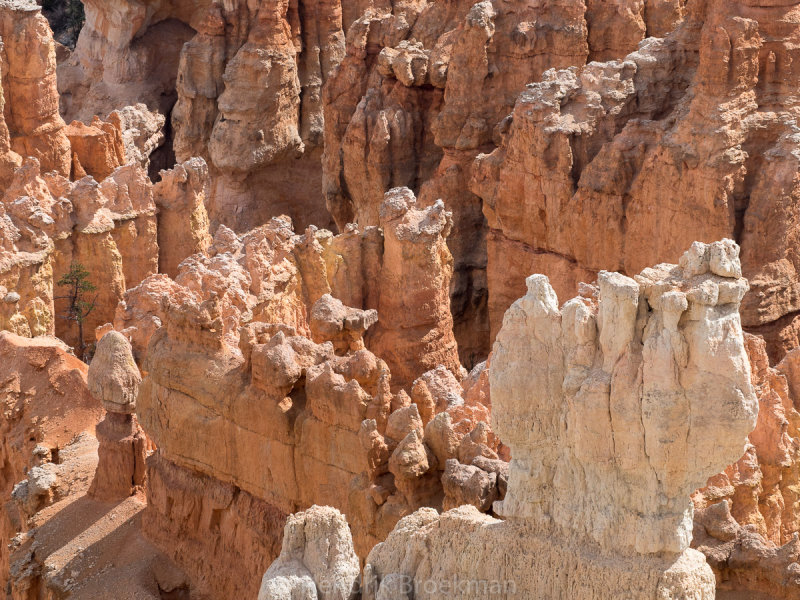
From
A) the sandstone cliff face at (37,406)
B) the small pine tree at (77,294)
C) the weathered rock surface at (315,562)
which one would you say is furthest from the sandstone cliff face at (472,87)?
the weathered rock surface at (315,562)

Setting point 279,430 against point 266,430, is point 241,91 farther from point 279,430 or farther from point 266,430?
point 279,430

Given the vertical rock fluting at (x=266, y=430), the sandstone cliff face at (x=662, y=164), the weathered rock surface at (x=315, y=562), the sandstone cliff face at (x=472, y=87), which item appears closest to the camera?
the weathered rock surface at (x=315, y=562)

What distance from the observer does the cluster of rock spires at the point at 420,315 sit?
26.3 ft

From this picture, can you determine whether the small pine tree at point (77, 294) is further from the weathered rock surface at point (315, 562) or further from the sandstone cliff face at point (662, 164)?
the weathered rock surface at point (315, 562)

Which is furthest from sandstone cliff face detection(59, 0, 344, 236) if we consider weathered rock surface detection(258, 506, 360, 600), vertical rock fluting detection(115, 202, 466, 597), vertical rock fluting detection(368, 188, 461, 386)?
weathered rock surface detection(258, 506, 360, 600)

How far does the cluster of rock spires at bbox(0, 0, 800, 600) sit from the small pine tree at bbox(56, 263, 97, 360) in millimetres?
300

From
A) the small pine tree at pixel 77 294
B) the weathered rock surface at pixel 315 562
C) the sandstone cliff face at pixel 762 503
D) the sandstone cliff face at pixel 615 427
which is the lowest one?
the small pine tree at pixel 77 294

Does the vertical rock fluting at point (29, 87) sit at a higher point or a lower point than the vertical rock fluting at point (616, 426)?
lower

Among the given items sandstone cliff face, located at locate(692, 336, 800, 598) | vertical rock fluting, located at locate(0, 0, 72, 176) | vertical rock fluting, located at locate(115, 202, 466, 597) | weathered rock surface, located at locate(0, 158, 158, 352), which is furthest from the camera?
vertical rock fluting, located at locate(0, 0, 72, 176)

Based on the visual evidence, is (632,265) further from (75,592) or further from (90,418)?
(75,592)

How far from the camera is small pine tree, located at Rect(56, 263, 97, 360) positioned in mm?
20844

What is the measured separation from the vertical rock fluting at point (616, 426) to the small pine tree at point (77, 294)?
43.9 ft

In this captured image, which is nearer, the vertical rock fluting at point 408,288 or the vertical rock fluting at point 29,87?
the vertical rock fluting at point 408,288

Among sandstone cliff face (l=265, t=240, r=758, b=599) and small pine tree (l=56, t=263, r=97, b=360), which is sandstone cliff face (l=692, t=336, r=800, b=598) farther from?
small pine tree (l=56, t=263, r=97, b=360)
